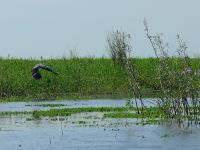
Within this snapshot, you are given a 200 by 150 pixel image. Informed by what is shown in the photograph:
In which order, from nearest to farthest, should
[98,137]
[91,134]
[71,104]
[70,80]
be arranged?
[98,137]
[91,134]
[71,104]
[70,80]

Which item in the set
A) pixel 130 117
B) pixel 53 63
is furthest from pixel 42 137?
pixel 53 63

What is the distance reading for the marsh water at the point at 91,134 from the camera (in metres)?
14.2

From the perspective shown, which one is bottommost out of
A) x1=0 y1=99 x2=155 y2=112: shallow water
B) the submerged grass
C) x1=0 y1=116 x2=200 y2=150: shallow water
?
x1=0 y1=116 x2=200 y2=150: shallow water

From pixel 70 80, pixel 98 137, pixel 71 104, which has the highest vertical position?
pixel 70 80

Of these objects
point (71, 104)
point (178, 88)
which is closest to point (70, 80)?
point (71, 104)

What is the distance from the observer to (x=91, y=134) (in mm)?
15969

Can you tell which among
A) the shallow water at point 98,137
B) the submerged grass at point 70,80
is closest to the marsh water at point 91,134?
the shallow water at point 98,137

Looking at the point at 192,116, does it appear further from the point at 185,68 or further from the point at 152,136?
the point at 152,136

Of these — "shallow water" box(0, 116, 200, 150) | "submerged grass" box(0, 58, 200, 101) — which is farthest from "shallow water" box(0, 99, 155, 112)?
"shallow water" box(0, 116, 200, 150)

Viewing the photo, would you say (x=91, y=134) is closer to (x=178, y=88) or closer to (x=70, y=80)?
(x=178, y=88)

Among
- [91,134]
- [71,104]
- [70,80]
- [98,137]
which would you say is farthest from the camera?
[70,80]

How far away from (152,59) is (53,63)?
5374 millimetres

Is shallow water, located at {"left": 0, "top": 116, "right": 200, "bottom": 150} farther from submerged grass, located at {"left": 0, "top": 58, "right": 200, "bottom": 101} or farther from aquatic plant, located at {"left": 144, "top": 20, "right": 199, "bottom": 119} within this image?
submerged grass, located at {"left": 0, "top": 58, "right": 200, "bottom": 101}

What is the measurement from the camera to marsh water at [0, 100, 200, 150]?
14227 mm
